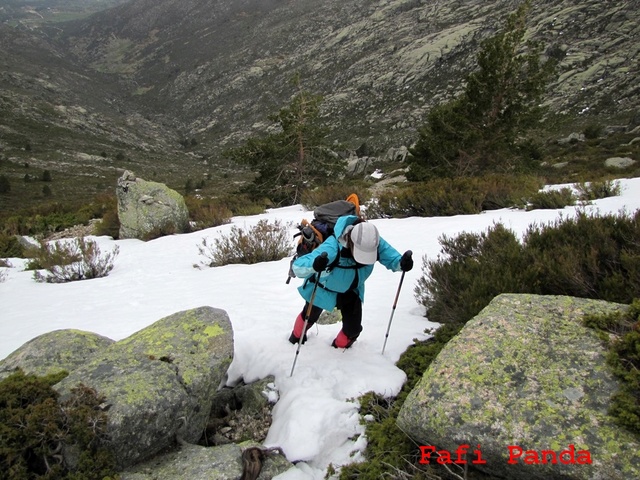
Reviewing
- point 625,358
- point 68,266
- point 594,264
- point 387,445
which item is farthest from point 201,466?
point 68,266

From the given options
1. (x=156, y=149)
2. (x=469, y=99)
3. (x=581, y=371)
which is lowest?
(x=581, y=371)

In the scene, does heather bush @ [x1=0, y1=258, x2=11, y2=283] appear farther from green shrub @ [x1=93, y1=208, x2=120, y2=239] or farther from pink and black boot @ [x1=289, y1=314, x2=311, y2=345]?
pink and black boot @ [x1=289, y1=314, x2=311, y2=345]

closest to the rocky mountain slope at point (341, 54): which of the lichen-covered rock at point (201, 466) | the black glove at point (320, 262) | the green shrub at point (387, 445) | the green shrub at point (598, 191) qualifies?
the green shrub at point (598, 191)

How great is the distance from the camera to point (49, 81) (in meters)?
60.7

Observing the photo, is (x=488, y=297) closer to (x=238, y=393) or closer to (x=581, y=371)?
(x=581, y=371)

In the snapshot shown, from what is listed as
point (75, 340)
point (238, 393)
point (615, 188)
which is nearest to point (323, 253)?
point (238, 393)

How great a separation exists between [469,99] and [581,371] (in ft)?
49.3

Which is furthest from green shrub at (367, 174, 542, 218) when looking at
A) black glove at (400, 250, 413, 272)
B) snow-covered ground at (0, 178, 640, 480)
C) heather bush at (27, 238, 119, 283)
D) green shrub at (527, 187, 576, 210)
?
heather bush at (27, 238, 119, 283)

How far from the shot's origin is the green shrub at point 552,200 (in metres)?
7.00

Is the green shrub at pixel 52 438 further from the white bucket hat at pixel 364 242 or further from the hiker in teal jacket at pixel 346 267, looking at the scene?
the white bucket hat at pixel 364 242

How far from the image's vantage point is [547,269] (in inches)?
129

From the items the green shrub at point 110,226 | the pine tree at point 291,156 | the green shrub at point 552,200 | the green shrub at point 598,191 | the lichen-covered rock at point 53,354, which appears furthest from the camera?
the pine tree at point 291,156

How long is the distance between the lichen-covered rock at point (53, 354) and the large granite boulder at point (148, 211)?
25.1 feet

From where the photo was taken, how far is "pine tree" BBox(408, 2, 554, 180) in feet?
45.2
